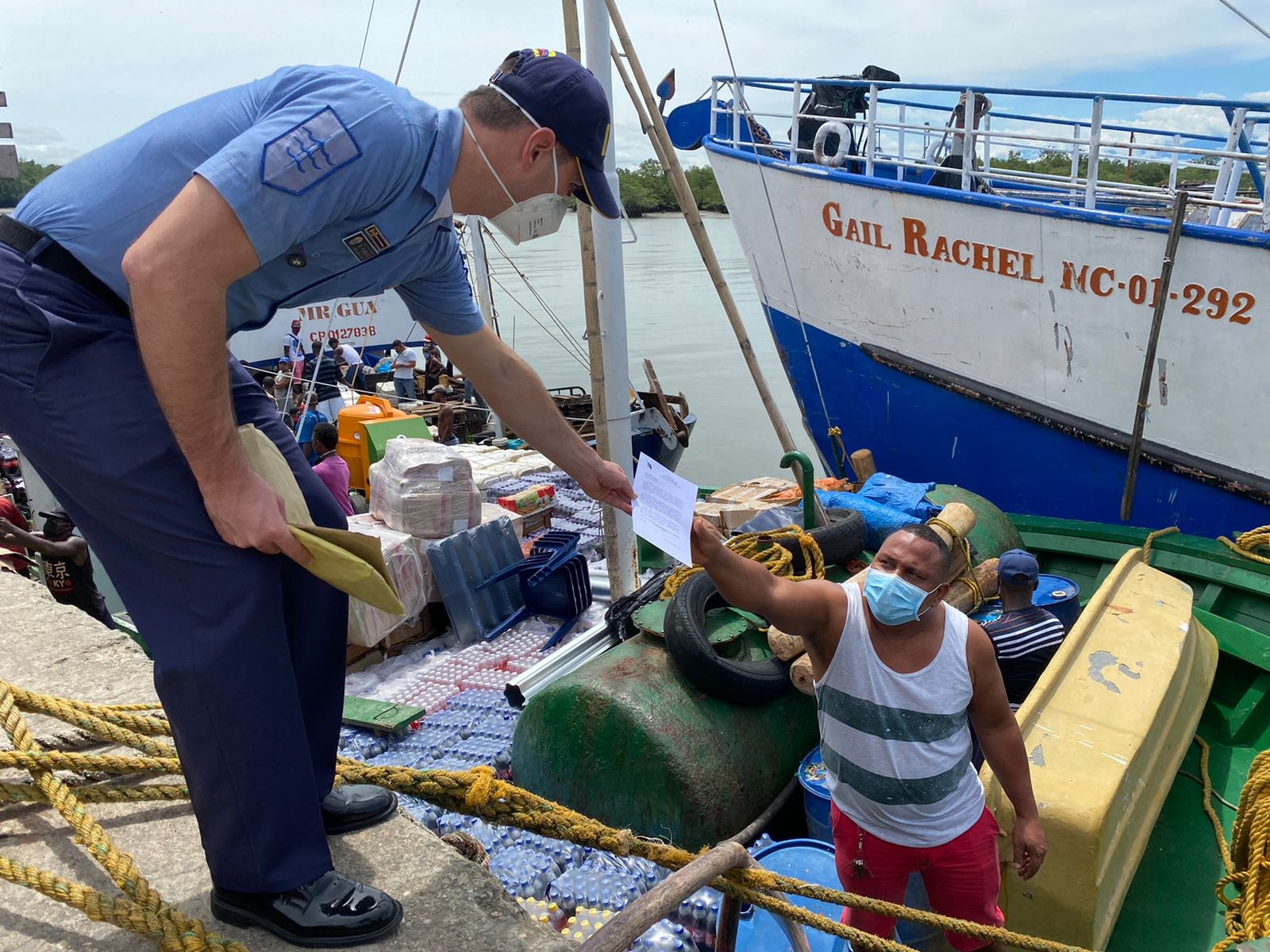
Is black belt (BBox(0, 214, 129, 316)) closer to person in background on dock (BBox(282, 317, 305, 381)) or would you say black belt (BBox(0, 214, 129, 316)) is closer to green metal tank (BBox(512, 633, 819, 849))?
green metal tank (BBox(512, 633, 819, 849))

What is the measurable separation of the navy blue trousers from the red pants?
1631mm

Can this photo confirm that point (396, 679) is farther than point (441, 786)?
Yes

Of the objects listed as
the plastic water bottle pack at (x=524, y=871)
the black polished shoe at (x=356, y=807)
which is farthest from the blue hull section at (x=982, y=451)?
the black polished shoe at (x=356, y=807)

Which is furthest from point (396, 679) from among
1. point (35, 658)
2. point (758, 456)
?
point (758, 456)

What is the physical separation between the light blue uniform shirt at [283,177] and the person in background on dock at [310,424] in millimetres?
10245

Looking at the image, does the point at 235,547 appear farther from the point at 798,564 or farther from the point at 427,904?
the point at 798,564

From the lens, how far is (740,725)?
395 centimetres

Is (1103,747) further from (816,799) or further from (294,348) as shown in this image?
(294,348)

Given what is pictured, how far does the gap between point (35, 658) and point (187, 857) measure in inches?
53.6

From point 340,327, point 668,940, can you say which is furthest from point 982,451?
point 340,327

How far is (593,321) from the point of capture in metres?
5.41

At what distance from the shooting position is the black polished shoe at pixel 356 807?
197 cm

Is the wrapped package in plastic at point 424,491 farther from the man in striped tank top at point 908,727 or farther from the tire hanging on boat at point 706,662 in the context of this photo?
the man in striped tank top at point 908,727

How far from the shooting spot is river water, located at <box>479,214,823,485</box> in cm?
1816
